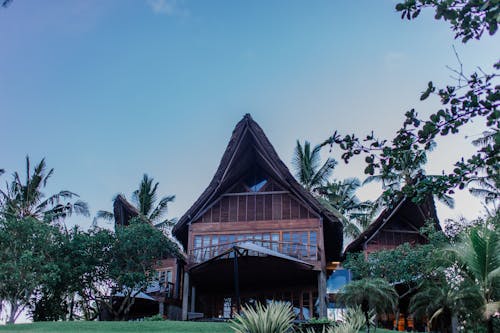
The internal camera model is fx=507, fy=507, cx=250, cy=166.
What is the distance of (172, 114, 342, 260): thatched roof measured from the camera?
21.7 m

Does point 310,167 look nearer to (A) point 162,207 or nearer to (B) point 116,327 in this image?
(A) point 162,207

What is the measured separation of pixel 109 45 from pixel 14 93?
12.8 ft

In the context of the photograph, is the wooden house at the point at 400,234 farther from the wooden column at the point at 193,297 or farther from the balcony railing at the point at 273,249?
the wooden column at the point at 193,297

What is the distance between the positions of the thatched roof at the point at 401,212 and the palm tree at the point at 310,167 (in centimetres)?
1216

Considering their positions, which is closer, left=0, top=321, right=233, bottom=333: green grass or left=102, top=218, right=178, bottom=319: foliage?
left=0, top=321, right=233, bottom=333: green grass

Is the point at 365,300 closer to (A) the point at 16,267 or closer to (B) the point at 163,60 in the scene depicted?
(B) the point at 163,60

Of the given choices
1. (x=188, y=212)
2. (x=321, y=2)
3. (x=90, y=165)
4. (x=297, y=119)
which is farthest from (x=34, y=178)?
(x=321, y=2)

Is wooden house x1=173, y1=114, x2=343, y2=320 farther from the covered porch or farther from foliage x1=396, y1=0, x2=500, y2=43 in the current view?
foliage x1=396, y1=0, x2=500, y2=43

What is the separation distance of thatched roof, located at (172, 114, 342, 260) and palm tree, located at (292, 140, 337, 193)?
13.7 metres

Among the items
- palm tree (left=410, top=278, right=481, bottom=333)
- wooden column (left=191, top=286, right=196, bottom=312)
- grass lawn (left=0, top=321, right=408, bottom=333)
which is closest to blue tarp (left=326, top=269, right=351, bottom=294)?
palm tree (left=410, top=278, right=481, bottom=333)

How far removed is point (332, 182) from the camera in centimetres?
3806

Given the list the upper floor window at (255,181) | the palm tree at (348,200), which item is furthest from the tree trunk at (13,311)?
the palm tree at (348,200)

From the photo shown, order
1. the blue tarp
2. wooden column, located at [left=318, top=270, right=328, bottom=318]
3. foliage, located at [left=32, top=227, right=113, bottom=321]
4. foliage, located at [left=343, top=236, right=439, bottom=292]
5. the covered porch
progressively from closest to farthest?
1. the covered porch
2. foliage, located at [left=343, top=236, right=439, bottom=292]
3. wooden column, located at [left=318, top=270, right=328, bottom=318]
4. foliage, located at [left=32, top=227, right=113, bottom=321]
5. the blue tarp

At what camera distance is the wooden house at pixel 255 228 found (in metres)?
20.9
